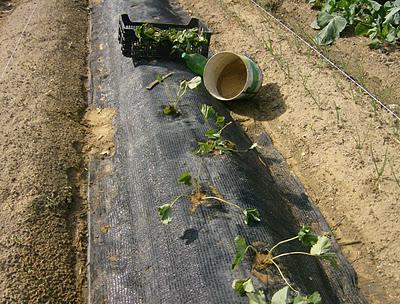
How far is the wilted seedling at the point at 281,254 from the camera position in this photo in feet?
7.69

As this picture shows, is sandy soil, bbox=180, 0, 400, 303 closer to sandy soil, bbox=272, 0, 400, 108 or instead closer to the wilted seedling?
sandy soil, bbox=272, 0, 400, 108

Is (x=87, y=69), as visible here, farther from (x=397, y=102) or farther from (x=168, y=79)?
(x=397, y=102)

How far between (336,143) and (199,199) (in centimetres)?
158

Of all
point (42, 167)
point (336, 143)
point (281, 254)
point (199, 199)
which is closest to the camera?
point (281, 254)

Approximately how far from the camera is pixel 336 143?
160 inches

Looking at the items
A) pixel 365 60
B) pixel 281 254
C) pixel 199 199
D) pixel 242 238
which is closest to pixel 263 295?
pixel 242 238

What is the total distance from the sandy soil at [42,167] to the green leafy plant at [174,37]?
91cm

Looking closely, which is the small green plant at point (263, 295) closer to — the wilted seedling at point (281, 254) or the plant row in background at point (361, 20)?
the wilted seedling at point (281, 254)

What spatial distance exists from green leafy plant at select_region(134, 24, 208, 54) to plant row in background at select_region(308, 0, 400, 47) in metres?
1.60

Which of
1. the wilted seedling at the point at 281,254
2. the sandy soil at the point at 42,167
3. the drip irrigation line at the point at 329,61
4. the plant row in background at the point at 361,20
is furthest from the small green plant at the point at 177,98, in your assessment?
the plant row in background at the point at 361,20

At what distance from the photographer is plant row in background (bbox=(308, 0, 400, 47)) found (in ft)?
18.0

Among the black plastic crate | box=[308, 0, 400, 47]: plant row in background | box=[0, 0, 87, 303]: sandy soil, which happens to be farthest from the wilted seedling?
box=[308, 0, 400, 47]: plant row in background

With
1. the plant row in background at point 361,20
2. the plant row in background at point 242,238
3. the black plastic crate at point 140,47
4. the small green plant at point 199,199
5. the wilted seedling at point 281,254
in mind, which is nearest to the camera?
the plant row in background at point 242,238

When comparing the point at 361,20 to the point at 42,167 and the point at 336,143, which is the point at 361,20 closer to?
the point at 336,143
